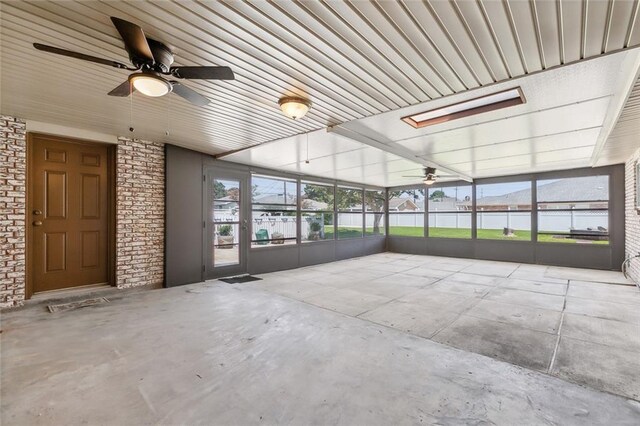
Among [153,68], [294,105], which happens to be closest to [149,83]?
[153,68]

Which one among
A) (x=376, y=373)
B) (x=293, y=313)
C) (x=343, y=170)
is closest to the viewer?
(x=376, y=373)

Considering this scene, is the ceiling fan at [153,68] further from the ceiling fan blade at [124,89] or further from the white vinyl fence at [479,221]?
the white vinyl fence at [479,221]

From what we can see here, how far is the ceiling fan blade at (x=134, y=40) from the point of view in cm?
182

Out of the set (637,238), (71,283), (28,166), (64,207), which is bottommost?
(71,283)

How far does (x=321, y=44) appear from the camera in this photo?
2.30 m

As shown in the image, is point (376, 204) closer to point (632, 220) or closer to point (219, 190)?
point (219, 190)

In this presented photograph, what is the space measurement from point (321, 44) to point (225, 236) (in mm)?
5087

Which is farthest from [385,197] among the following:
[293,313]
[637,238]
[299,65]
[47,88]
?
[47,88]

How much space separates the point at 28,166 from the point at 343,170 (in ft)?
19.9

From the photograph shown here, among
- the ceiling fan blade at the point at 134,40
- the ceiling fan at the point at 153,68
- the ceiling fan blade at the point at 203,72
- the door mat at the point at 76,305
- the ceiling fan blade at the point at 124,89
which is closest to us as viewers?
the ceiling fan blade at the point at 134,40

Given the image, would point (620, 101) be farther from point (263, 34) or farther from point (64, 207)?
point (64, 207)

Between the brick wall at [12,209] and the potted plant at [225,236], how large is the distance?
10.1 feet

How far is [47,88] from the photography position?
122 inches

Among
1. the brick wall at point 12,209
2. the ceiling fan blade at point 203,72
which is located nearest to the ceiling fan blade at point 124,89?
the ceiling fan blade at point 203,72
